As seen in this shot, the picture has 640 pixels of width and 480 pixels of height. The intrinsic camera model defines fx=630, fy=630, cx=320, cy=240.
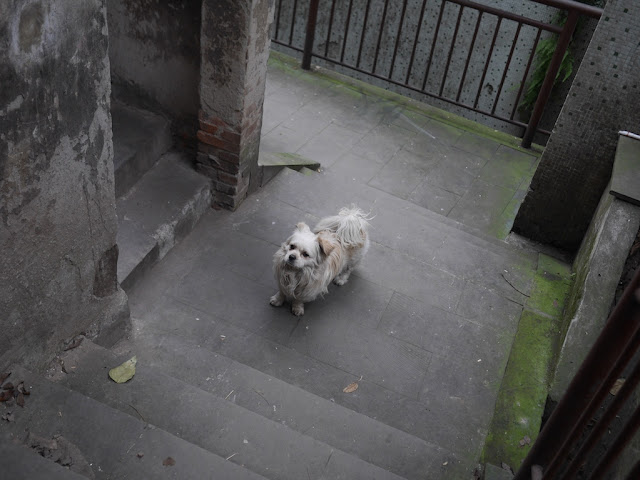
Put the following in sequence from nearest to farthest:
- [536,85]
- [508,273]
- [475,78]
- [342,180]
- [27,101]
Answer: [27,101] → [508,273] → [342,180] → [536,85] → [475,78]

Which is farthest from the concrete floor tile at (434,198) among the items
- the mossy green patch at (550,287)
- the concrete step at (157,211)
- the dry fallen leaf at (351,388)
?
the dry fallen leaf at (351,388)

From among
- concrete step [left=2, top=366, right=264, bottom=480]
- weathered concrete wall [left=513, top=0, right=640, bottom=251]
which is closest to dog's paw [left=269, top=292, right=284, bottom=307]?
concrete step [left=2, top=366, right=264, bottom=480]

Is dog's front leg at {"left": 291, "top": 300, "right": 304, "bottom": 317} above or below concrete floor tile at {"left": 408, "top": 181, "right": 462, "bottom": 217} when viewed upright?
above

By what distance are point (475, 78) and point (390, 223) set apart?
4.55 metres

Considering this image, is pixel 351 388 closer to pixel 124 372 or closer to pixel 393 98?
pixel 124 372

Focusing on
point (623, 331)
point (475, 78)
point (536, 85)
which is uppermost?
point (623, 331)

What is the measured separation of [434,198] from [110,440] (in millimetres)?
4162

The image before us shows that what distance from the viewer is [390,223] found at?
539 centimetres

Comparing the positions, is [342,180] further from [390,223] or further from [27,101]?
[27,101]

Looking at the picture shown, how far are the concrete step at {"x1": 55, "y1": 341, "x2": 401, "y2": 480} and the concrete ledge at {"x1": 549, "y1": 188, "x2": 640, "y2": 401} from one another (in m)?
1.52

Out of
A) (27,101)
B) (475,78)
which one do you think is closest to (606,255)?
(27,101)

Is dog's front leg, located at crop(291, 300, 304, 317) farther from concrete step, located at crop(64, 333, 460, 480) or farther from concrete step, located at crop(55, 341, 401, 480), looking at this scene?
concrete step, located at crop(55, 341, 401, 480)

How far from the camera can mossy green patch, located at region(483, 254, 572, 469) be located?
147 inches

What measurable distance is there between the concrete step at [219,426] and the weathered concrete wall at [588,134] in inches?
128
